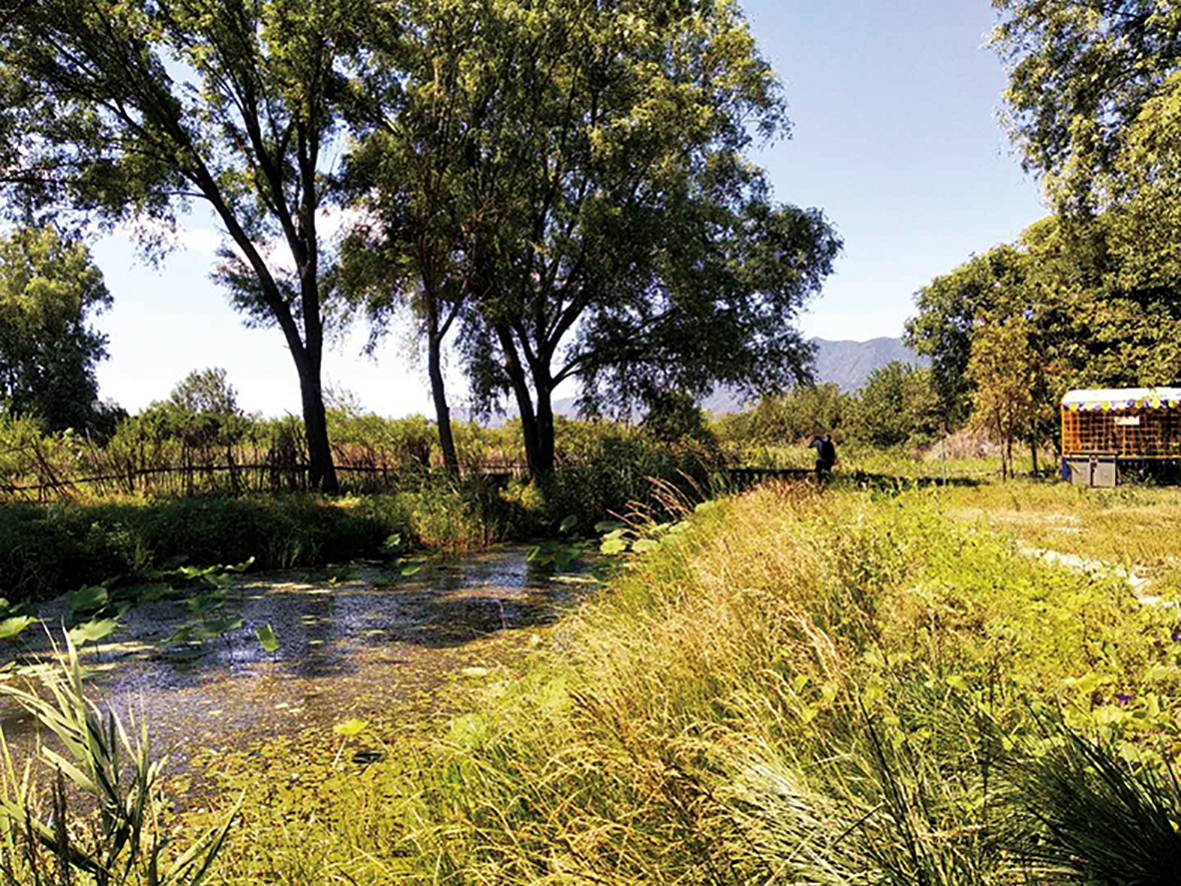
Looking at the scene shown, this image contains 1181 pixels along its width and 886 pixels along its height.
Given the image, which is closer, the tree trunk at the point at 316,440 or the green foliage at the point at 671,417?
the tree trunk at the point at 316,440

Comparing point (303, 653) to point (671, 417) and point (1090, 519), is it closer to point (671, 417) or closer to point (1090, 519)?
point (1090, 519)

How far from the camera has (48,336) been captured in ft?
118

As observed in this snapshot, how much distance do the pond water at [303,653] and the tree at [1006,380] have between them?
1437cm

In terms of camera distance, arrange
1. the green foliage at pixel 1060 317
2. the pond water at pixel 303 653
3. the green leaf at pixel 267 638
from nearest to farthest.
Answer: the green leaf at pixel 267 638 → the pond water at pixel 303 653 → the green foliage at pixel 1060 317

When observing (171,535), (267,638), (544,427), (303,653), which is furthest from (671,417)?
(267,638)

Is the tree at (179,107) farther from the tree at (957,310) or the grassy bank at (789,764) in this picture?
the tree at (957,310)

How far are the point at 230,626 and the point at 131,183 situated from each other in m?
11.6

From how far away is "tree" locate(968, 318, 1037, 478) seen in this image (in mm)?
18047

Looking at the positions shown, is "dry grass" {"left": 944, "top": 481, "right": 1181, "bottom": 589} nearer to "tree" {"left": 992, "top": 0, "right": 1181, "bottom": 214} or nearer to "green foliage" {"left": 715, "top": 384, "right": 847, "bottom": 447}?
"tree" {"left": 992, "top": 0, "right": 1181, "bottom": 214}

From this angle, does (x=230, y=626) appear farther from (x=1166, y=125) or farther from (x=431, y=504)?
(x=1166, y=125)

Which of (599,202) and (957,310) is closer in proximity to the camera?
(599,202)

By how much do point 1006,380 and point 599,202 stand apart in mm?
10969

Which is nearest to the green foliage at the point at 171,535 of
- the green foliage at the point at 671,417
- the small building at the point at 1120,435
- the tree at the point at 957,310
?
the green foliage at the point at 671,417

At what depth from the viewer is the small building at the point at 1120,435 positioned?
1600 cm
